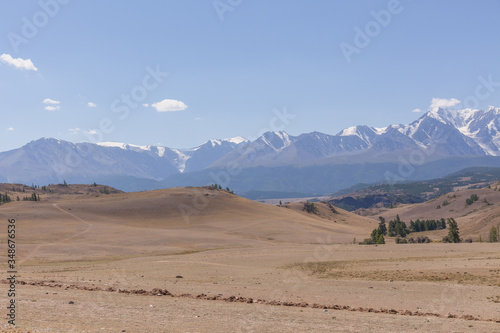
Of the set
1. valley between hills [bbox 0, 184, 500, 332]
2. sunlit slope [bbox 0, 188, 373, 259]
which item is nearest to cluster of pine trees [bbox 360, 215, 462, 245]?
sunlit slope [bbox 0, 188, 373, 259]

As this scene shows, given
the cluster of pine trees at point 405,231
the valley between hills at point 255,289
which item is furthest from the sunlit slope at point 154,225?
the cluster of pine trees at point 405,231

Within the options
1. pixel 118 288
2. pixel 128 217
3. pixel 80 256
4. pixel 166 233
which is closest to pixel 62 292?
pixel 118 288

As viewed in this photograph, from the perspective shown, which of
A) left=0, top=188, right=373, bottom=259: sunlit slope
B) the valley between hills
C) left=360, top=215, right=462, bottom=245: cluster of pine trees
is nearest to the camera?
the valley between hills

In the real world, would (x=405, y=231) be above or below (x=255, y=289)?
below

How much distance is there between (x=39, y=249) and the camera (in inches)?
2549

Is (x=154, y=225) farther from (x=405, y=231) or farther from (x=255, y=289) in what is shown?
(x=255, y=289)

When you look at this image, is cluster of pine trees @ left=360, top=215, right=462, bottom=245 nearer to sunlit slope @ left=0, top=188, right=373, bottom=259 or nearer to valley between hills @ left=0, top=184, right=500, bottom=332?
sunlit slope @ left=0, top=188, right=373, bottom=259

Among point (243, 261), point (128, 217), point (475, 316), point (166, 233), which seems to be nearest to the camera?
point (475, 316)

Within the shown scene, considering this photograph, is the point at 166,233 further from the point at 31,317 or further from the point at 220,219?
the point at 31,317

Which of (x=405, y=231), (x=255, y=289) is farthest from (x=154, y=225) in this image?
(x=255, y=289)

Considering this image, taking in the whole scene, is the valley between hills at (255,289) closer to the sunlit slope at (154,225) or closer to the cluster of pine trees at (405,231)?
the sunlit slope at (154,225)

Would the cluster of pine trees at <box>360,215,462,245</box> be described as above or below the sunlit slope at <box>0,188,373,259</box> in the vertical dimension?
below

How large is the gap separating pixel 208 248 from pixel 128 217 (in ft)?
151

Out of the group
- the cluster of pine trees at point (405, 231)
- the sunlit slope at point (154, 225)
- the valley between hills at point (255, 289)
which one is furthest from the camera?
the cluster of pine trees at point (405, 231)
